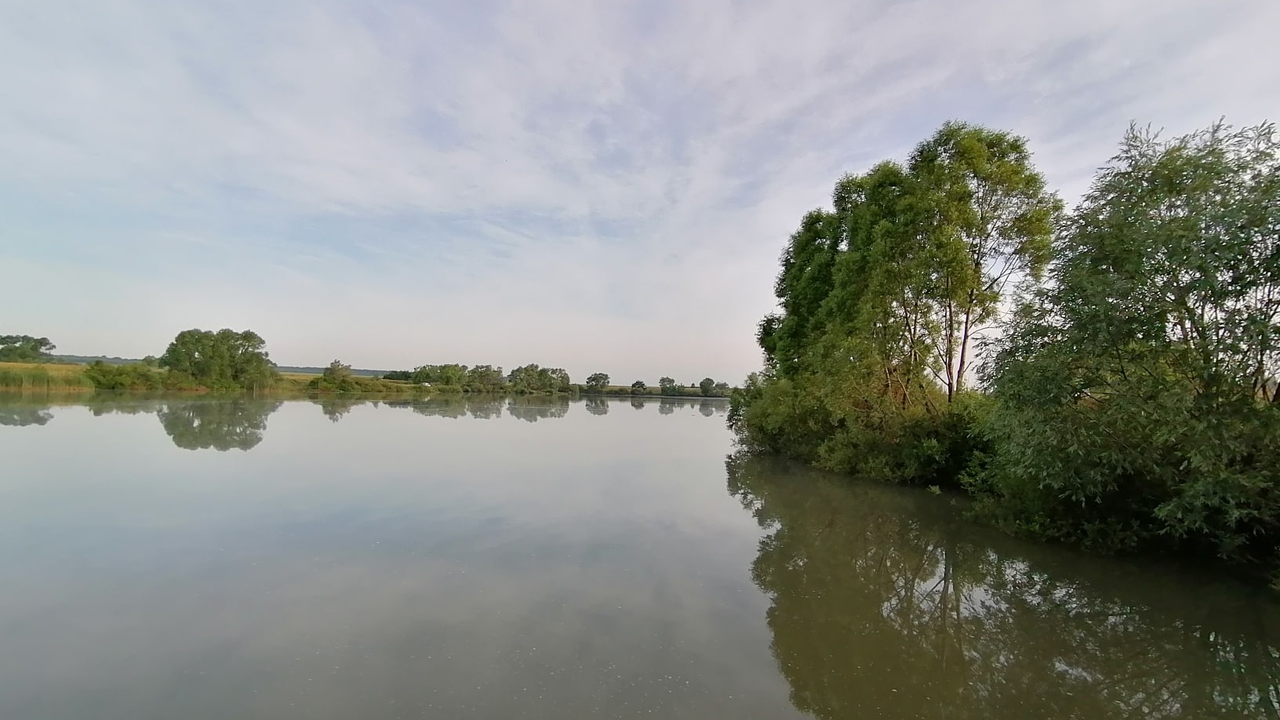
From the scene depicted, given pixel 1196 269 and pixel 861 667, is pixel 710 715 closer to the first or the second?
pixel 861 667

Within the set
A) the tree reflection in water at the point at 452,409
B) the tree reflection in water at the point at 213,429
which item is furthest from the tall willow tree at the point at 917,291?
the tree reflection in water at the point at 452,409

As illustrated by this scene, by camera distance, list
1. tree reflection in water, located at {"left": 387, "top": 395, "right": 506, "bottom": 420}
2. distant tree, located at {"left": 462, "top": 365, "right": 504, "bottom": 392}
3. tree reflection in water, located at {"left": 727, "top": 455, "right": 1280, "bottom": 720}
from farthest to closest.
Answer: distant tree, located at {"left": 462, "top": 365, "right": 504, "bottom": 392}
tree reflection in water, located at {"left": 387, "top": 395, "right": 506, "bottom": 420}
tree reflection in water, located at {"left": 727, "top": 455, "right": 1280, "bottom": 720}

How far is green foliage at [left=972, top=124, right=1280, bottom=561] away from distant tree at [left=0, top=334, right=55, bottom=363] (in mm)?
78252

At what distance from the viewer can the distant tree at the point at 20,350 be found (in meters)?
54.8

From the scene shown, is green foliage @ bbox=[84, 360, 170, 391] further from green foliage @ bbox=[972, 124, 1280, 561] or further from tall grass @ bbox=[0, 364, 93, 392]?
green foliage @ bbox=[972, 124, 1280, 561]

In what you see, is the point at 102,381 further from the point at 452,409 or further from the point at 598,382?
the point at 598,382

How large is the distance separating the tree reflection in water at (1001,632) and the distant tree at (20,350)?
7604cm

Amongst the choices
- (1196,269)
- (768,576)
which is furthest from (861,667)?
(1196,269)

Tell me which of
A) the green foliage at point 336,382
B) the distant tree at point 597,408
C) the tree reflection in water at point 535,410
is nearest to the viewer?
the tree reflection in water at point 535,410

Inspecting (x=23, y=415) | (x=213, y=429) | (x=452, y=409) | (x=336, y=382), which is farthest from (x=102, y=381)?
(x=213, y=429)

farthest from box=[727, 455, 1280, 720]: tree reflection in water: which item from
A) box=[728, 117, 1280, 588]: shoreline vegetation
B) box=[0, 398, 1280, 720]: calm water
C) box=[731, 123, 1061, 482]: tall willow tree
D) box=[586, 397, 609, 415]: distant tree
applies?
box=[586, 397, 609, 415]: distant tree

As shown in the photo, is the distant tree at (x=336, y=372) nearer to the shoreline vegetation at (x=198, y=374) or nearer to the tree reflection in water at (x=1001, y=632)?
the shoreline vegetation at (x=198, y=374)

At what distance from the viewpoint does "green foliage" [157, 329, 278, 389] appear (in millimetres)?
55000

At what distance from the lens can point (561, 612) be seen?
19.0ft
